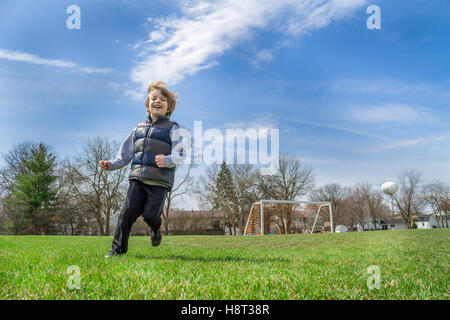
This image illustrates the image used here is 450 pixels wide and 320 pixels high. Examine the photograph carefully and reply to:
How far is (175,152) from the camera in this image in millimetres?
4539

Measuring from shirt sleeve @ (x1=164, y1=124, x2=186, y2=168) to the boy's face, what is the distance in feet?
1.10

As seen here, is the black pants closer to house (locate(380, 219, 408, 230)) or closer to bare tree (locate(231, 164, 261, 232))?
bare tree (locate(231, 164, 261, 232))

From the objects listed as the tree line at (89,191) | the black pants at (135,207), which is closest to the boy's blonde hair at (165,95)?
the black pants at (135,207)

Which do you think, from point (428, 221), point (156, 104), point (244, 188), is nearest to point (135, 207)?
point (156, 104)

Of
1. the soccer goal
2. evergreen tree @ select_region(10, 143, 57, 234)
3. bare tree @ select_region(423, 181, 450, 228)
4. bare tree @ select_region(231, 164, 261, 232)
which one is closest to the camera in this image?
the soccer goal

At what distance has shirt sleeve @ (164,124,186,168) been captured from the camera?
436 cm

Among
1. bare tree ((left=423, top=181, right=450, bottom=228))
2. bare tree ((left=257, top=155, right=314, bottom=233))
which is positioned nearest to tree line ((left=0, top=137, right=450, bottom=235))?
bare tree ((left=257, top=155, right=314, bottom=233))

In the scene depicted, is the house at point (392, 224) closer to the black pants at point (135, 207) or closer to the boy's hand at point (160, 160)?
the black pants at point (135, 207)

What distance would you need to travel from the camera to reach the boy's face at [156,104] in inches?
189

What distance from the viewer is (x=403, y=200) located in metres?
53.4

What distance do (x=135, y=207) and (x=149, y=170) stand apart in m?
0.57

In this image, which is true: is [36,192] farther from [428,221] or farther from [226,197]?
[428,221]
